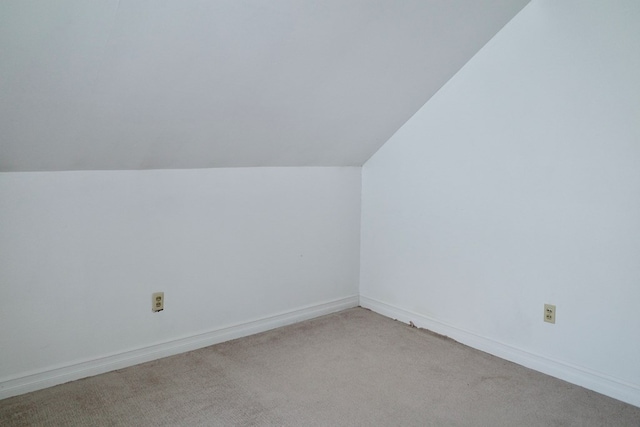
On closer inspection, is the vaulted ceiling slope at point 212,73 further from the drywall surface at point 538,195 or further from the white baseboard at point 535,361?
the white baseboard at point 535,361

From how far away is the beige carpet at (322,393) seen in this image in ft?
6.69

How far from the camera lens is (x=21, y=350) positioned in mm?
2207

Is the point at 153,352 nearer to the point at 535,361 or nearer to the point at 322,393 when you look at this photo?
Answer: the point at 322,393

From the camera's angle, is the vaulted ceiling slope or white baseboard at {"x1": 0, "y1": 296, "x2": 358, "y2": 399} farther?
white baseboard at {"x1": 0, "y1": 296, "x2": 358, "y2": 399}

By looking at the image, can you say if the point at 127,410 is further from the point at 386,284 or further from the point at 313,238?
the point at 386,284

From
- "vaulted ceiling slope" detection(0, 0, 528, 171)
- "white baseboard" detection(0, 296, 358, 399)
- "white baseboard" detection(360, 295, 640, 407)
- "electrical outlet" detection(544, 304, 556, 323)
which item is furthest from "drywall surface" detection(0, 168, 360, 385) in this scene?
"electrical outlet" detection(544, 304, 556, 323)

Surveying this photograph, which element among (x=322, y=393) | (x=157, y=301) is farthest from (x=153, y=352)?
(x=322, y=393)

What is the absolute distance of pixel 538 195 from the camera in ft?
8.26

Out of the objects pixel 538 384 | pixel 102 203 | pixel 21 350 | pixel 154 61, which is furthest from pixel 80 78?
pixel 538 384

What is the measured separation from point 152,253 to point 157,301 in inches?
10.6

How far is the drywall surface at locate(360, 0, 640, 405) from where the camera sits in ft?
7.25

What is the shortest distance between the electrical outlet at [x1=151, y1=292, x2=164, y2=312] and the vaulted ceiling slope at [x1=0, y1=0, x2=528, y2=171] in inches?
27.5

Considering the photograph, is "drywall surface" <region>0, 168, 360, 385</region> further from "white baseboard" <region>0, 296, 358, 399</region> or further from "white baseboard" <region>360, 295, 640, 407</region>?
"white baseboard" <region>360, 295, 640, 407</region>

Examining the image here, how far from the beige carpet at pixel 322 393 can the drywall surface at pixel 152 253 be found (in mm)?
222
